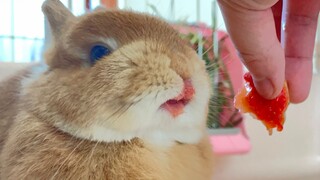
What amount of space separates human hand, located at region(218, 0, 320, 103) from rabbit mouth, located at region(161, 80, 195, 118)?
0.06m

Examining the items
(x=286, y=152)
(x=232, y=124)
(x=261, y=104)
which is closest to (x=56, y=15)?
(x=261, y=104)

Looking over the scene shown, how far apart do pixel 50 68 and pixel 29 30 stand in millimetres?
496

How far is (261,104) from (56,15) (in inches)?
8.8

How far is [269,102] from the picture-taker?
520 millimetres

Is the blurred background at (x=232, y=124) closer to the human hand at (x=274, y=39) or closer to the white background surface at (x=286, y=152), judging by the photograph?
the white background surface at (x=286, y=152)

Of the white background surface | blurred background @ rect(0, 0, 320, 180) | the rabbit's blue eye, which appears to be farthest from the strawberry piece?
the white background surface

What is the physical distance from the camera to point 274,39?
0.43 m

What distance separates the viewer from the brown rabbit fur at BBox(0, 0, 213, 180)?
1.53 feet

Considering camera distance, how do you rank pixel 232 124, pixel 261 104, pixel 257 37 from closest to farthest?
1. pixel 257 37
2. pixel 261 104
3. pixel 232 124

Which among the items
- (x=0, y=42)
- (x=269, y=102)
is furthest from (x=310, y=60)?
(x=0, y=42)

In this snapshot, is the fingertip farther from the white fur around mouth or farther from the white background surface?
the white background surface

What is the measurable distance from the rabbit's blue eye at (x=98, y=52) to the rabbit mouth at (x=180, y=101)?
78mm

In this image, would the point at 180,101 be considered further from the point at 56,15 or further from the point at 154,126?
the point at 56,15

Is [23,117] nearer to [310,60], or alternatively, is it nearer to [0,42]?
[310,60]
